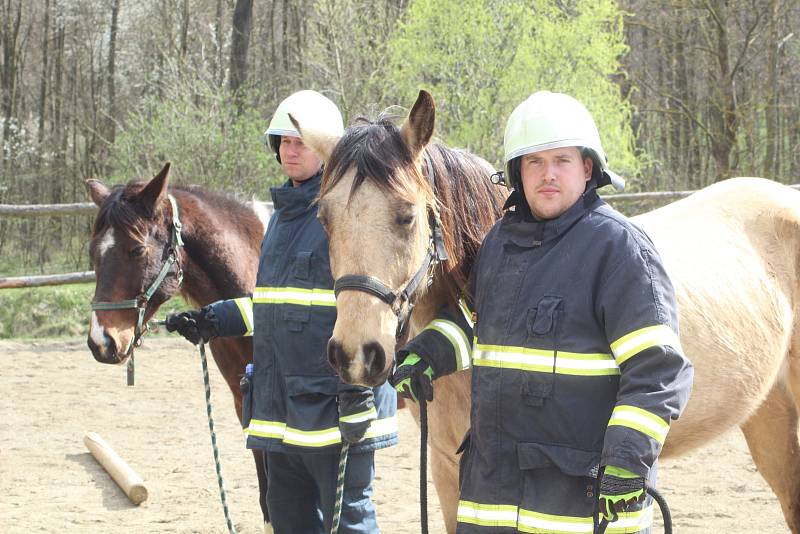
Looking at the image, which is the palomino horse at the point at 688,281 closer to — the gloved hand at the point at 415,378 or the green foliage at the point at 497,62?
the gloved hand at the point at 415,378

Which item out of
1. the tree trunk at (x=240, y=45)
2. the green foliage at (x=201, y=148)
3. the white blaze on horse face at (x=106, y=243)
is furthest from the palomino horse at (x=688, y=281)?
the tree trunk at (x=240, y=45)

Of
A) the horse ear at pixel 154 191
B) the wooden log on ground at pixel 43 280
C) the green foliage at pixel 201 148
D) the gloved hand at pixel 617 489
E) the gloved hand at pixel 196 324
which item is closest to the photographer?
the gloved hand at pixel 617 489

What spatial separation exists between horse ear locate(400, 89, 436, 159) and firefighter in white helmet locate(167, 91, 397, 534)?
1.04ft

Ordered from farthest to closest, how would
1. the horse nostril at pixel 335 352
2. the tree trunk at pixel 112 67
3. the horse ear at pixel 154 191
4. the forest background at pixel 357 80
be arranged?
1. the tree trunk at pixel 112 67
2. the forest background at pixel 357 80
3. the horse ear at pixel 154 191
4. the horse nostril at pixel 335 352

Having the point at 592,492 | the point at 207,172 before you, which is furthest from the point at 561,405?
the point at 207,172

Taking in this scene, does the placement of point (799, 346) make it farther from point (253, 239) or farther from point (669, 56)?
point (669, 56)

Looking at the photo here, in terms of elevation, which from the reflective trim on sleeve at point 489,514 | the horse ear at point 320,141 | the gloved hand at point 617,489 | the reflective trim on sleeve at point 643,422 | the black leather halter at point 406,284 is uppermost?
the horse ear at point 320,141

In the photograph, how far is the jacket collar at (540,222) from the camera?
6.39 ft

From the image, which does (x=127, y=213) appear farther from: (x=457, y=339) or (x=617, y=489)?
(x=617, y=489)

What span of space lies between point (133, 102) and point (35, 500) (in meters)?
15.5

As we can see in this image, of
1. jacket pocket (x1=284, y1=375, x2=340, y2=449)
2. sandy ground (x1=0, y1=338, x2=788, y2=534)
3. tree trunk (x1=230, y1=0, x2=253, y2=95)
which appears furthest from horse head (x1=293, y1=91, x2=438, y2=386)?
tree trunk (x1=230, y1=0, x2=253, y2=95)

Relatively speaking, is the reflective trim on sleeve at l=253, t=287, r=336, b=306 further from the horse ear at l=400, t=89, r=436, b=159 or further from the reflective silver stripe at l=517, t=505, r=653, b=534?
the reflective silver stripe at l=517, t=505, r=653, b=534

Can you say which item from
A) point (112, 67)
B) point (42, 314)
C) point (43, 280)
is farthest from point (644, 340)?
point (112, 67)

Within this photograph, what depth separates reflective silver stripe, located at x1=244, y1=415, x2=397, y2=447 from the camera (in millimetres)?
2584
